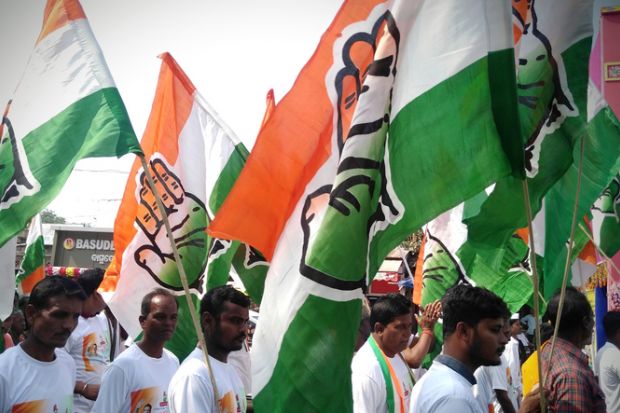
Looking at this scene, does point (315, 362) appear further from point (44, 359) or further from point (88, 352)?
point (88, 352)

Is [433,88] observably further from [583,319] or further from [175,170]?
[175,170]

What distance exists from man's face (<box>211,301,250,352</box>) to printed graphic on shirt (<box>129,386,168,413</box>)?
2.00ft

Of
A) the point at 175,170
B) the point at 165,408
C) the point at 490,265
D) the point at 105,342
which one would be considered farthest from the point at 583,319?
the point at 105,342

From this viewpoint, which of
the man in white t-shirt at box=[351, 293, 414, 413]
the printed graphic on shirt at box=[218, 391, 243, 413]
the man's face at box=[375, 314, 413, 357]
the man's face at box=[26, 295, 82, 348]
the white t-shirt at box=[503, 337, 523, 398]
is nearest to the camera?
the printed graphic on shirt at box=[218, 391, 243, 413]

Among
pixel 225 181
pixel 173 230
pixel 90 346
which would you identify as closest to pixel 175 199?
pixel 173 230

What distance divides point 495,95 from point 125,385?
9.85 feet

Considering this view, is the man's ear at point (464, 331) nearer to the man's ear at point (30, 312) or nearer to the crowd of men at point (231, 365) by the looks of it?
the crowd of men at point (231, 365)

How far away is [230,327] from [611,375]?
3870 mm

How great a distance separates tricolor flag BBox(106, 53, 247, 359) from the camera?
6348mm

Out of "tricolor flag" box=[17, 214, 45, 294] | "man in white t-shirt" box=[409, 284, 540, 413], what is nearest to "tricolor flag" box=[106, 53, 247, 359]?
"man in white t-shirt" box=[409, 284, 540, 413]

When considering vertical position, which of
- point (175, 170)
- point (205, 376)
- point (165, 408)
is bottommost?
point (165, 408)

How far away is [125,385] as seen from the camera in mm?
4730

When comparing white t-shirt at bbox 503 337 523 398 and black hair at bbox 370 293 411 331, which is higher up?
black hair at bbox 370 293 411 331

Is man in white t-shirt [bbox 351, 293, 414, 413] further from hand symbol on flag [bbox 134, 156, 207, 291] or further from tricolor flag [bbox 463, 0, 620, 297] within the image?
hand symbol on flag [bbox 134, 156, 207, 291]
